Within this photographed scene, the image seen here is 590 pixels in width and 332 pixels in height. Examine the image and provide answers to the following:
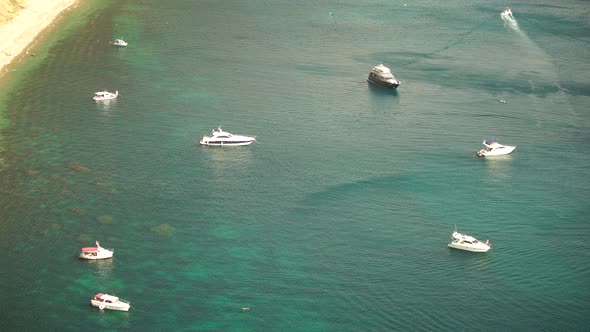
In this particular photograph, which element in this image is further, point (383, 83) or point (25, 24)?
point (25, 24)

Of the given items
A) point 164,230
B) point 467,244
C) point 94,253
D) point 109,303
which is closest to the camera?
point 109,303

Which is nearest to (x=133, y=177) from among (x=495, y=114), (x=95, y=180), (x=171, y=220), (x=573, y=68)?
(x=95, y=180)

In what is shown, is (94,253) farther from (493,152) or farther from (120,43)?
(120,43)

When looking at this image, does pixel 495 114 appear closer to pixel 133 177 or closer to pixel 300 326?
pixel 133 177

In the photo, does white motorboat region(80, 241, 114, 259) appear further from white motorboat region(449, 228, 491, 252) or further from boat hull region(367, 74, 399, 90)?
boat hull region(367, 74, 399, 90)

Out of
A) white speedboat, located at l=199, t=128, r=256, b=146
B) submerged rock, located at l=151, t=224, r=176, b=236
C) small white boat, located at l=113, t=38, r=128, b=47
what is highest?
small white boat, located at l=113, t=38, r=128, b=47

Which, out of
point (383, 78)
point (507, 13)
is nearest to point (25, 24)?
point (383, 78)

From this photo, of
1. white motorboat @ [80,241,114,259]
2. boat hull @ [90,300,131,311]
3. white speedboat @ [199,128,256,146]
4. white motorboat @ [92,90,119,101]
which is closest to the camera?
boat hull @ [90,300,131,311]

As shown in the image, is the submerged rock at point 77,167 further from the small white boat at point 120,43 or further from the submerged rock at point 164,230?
the small white boat at point 120,43

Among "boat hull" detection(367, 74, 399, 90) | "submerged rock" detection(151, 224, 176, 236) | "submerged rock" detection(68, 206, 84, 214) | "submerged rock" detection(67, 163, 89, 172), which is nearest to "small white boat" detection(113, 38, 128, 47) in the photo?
"boat hull" detection(367, 74, 399, 90)
